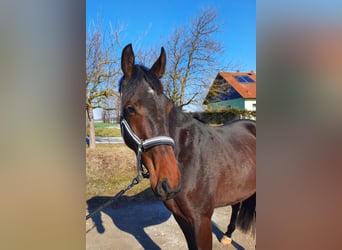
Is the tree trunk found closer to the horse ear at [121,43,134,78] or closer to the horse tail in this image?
the horse ear at [121,43,134,78]

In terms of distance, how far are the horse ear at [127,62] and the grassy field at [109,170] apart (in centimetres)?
148

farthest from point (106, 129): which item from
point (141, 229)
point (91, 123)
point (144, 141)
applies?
point (141, 229)

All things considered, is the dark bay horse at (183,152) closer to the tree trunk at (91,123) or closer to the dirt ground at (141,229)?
the tree trunk at (91,123)

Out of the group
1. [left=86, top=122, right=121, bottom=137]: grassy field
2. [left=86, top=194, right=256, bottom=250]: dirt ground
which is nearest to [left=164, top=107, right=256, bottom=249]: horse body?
[left=86, top=122, right=121, bottom=137]: grassy field

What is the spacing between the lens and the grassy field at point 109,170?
254 cm

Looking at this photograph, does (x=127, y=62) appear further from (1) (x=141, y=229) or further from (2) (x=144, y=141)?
(1) (x=141, y=229)

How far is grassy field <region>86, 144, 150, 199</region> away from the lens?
254 centimetres

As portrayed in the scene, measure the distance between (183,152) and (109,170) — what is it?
1831mm

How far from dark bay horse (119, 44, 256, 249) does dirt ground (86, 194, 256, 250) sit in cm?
81

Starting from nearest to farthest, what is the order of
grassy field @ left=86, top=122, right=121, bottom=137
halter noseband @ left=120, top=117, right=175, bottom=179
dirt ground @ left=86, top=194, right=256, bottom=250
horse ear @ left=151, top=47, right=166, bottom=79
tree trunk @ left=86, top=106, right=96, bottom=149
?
halter noseband @ left=120, top=117, right=175, bottom=179 < horse ear @ left=151, top=47, right=166, bottom=79 < tree trunk @ left=86, top=106, right=96, bottom=149 < grassy field @ left=86, top=122, right=121, bottom=137 < dirt ground @ left=86, top=194, right=256, bottom=250

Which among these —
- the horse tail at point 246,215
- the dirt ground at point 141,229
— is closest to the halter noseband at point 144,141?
the dirt ground at point 141,229

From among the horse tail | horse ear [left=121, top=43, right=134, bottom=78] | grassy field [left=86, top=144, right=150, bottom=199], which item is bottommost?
the horse tail
